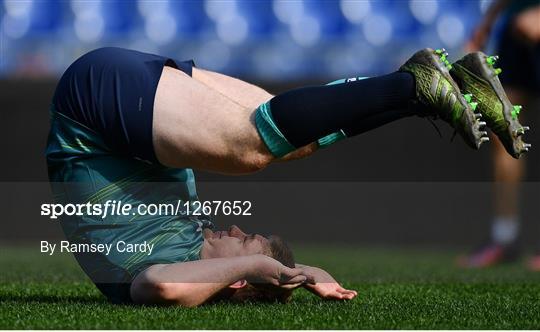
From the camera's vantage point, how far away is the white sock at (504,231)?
5090 mm

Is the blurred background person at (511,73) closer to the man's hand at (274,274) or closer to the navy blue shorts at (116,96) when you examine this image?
the man's hand at (274,274)


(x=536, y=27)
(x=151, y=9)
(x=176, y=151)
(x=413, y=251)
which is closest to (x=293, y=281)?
(x=176, y=151)

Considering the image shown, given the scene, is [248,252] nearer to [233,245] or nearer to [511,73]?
[233,245]

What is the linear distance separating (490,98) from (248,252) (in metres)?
0.80

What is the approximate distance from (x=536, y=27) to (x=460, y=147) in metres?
1.84

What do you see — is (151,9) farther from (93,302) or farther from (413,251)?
(93,302)

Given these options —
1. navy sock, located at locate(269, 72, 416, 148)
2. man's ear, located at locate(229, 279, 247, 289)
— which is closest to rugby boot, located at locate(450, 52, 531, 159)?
navy sock, located at locate(269, 72, 416, 148)

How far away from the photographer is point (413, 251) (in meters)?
6.43

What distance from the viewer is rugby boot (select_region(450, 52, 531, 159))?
8.83ft

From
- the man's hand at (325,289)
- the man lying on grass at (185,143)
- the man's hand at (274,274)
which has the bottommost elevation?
the man's hand at (325,289)

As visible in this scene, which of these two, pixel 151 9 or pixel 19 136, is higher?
pixel 151 9

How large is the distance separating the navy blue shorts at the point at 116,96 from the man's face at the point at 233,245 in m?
0.34

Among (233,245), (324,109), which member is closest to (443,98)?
(324,109)

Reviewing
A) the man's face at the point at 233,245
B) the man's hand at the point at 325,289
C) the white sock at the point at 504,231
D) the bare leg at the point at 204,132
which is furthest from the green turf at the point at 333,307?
the white sock at the point at 504,231
